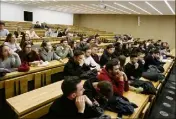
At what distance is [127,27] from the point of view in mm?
18734

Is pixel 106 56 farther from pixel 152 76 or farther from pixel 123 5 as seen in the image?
pixel 123 5

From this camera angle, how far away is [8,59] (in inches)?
152

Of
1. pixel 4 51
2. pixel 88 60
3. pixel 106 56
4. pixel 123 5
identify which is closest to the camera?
pixel 4 51

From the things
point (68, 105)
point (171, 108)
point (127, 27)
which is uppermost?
point (127, 27)

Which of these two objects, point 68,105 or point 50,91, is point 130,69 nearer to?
point 50,91

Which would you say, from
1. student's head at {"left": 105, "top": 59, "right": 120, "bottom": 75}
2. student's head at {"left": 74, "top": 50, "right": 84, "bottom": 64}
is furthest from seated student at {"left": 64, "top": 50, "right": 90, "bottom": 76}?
student's head at {"left": 105, "top": 59, "right": 120, "bottom": 75}

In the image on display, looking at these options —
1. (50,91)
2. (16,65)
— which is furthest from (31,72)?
(50,91)

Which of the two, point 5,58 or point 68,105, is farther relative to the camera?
point 5,58

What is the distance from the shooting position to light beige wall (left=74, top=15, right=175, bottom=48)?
54.0 ft

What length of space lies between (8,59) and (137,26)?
15.7 meters

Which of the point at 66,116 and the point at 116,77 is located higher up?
the point at 116,77

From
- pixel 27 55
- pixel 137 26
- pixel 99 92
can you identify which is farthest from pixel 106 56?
pixel 137 26

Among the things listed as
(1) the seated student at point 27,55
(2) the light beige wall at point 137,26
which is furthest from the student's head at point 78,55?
(2) the light beige wall at point 137,26

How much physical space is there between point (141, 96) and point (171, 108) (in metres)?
2.17
